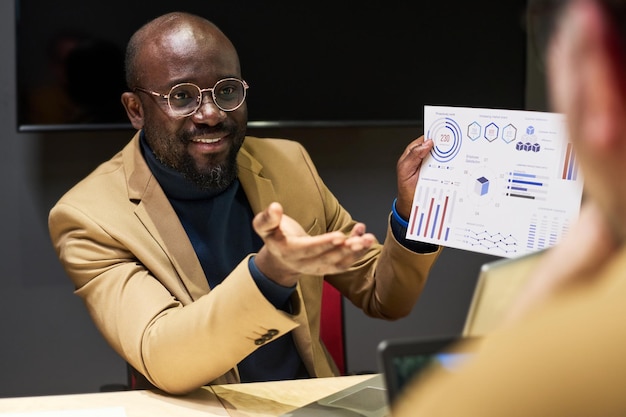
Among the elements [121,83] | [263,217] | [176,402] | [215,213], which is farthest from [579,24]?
[121,83]

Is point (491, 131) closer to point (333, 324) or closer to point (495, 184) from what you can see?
point (495, 184)

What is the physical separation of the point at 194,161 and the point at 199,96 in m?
0.15

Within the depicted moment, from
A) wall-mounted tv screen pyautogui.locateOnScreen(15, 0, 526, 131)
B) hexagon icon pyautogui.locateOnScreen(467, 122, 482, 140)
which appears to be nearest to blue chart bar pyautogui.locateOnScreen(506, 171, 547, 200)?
hexagon icon pyautogui.locateOnScreen(467, 122, 482, 140)

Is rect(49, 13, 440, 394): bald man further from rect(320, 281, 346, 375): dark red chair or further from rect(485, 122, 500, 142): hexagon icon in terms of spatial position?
rect(485, 122, 500, 142): hexagon icon

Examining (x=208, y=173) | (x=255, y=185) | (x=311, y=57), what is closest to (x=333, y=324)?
(x=255, y=185)

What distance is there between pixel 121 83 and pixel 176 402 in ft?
5.36

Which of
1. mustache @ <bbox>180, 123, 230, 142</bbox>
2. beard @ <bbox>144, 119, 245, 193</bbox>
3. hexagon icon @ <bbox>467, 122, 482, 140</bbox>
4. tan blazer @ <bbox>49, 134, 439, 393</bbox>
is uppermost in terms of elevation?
hexagon icon @ <bbox>467, 122, 482, 140</bbox>

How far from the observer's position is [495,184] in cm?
176

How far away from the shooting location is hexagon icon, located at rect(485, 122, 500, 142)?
1772mm

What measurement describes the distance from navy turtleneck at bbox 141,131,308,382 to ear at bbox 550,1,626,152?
1.61 metres

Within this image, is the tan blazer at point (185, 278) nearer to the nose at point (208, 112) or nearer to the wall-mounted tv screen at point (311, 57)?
the nose at point (208, 112)

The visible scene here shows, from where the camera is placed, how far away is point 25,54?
118 inches

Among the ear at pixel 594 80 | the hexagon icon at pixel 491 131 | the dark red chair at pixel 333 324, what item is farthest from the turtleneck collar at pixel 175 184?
the ear at pixel 594 80

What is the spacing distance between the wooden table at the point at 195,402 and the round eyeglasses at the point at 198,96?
2.17ft
